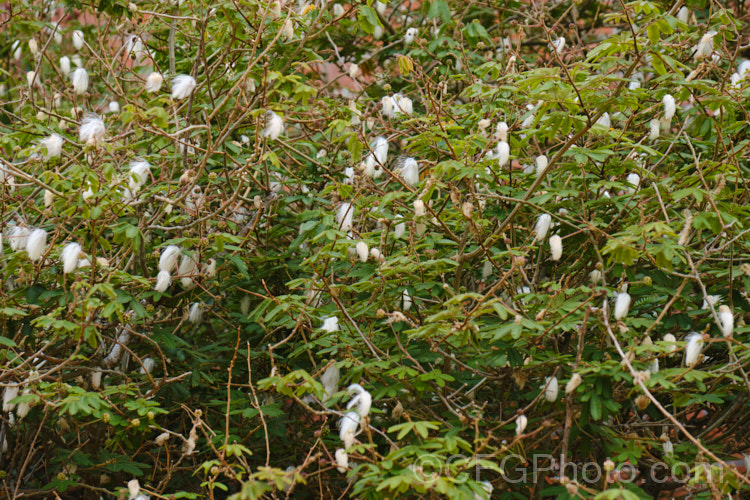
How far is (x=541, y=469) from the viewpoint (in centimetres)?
345

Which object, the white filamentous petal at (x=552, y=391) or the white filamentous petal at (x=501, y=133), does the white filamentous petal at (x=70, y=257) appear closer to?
the white filamentous petal at (x=501, y=133)

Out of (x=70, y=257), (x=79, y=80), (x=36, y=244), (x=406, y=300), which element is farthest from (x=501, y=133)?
(x=79, y=80)

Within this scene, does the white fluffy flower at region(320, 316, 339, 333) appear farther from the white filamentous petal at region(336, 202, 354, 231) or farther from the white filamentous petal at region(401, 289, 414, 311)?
the white filamentous petal at region(336, 202, 354, 231)

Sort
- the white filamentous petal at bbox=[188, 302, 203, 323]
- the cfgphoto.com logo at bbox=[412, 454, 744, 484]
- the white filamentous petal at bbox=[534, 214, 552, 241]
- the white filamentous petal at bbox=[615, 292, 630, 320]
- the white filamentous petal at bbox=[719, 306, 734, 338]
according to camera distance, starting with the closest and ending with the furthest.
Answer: the cfgphoto.com logo at bbox=[412, 454, 744, 484] < the white filamentous petal at bbox=[719, 306, 734, 338] < the white filamentous petal at bbox=[615, 292, 630, 320] < the white filamentous petal at bbox=[534, 214, 552, 241] < the white filamentous petal at bbox=[188, 302, 203, 323]

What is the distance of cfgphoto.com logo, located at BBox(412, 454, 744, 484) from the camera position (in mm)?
2647

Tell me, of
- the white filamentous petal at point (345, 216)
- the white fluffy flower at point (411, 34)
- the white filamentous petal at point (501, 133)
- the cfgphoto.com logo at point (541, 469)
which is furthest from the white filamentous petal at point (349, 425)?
the white fluffy flower at point (411, 34)

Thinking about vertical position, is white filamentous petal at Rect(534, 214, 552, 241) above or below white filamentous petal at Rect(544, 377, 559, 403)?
above

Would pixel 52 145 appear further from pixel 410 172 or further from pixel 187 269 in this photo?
pixel 410 172

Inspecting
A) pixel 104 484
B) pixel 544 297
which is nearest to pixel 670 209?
pixel 544 297

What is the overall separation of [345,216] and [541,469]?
148cm

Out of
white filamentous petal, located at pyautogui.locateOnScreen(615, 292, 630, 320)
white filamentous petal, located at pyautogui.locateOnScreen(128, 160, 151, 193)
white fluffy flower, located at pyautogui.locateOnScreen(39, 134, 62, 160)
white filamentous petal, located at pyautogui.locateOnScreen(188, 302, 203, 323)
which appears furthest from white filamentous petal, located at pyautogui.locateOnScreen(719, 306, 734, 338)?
white fluffy flower, located at pyautogui.locateOnScreen(39, 134, 62, 160)

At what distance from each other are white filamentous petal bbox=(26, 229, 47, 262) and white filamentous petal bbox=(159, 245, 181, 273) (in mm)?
533

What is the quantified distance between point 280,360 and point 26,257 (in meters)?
1.47

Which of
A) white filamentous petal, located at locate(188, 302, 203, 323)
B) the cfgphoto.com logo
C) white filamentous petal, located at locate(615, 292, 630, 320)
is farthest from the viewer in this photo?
white filamentous petal, located at locate(188, 302, 203, 323)
